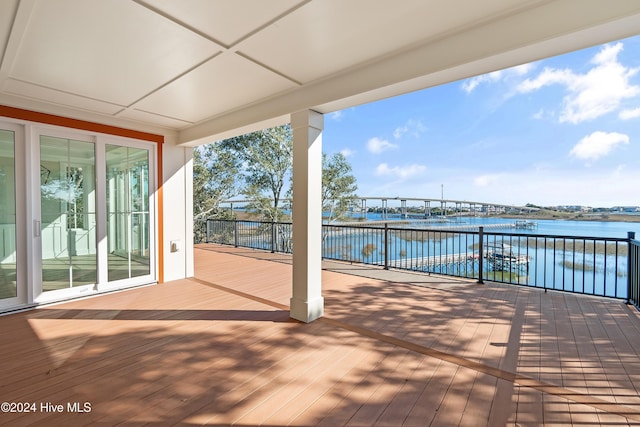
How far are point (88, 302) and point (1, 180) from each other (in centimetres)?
172

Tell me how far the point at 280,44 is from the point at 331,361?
8.01 ft

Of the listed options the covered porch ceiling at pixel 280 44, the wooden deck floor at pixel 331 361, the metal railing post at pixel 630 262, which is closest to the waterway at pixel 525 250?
the metal railing post at pixel 630 262

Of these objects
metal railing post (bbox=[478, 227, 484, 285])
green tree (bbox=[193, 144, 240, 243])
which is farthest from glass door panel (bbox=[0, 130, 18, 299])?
metal railing post (bbox=[478, 227, 484, 285])

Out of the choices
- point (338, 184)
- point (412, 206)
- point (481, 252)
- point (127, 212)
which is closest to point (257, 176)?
point (338, 184)

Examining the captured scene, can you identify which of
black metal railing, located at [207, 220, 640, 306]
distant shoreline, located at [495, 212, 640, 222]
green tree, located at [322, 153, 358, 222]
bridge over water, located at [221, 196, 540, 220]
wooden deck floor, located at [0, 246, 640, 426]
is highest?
green tree, located at [322, 153, 358, 222]

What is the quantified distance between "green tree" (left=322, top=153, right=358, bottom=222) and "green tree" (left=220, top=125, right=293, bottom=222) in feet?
4.44

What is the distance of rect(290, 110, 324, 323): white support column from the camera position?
9.60 ft

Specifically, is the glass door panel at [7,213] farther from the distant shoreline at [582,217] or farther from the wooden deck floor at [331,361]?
the distant shoreline at [582,217]

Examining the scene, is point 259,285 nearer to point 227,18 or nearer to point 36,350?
point 36,350

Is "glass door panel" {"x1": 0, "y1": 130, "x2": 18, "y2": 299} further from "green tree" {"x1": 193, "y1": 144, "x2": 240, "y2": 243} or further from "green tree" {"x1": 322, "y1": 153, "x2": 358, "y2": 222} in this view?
"green tree" {"x1": 322, "y1": 153, "x2": 358, "y2": 222}

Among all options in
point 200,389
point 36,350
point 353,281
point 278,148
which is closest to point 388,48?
point 200,389

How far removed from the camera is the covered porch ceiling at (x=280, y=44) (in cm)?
160

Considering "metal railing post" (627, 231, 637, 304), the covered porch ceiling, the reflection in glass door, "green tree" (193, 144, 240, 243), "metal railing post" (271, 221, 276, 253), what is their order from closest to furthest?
the covered porch ceiling, "metal railing post" (627, 231, 637, 304), the reflection in glass door, "metal railing post" (271, 221, 276, 253), "green tree" (193, 144, 240, 243)

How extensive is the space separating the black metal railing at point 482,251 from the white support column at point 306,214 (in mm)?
2511
